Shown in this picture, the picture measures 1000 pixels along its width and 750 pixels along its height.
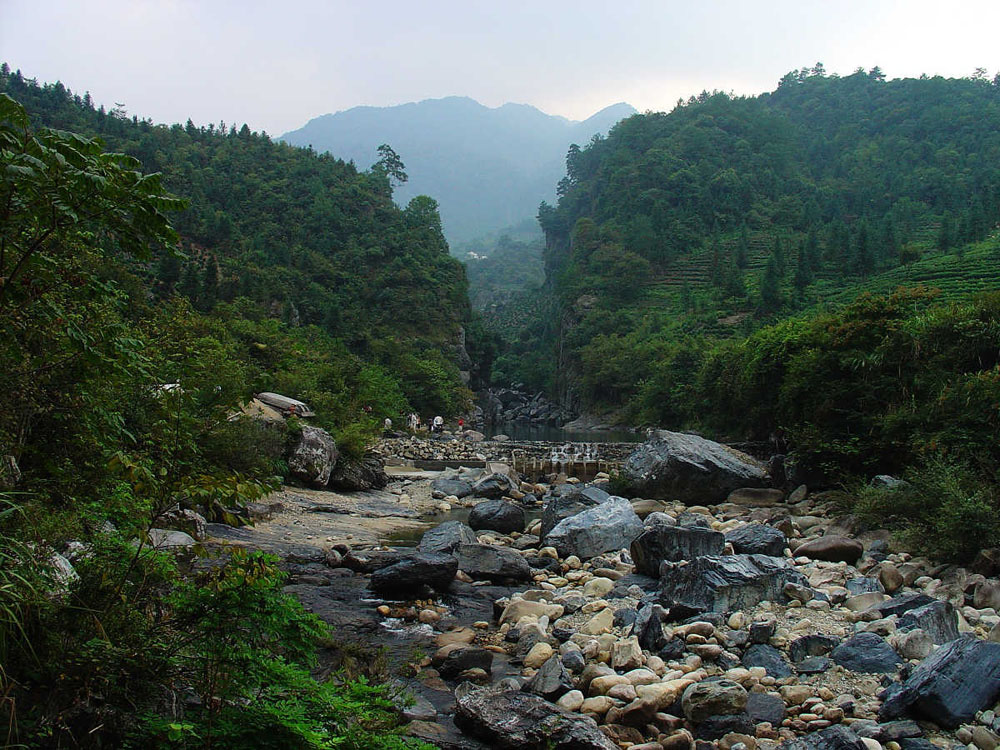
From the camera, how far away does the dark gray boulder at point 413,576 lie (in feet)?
29.5

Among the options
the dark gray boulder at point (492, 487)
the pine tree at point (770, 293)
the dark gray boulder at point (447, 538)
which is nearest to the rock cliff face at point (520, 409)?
the pine tree at point (770, 293)

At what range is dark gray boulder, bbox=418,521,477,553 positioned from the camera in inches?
435

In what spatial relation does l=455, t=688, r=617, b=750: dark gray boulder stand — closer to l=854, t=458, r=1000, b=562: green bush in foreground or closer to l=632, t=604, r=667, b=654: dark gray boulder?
l=632, t=604, r=667, b=654: dark gray boulder

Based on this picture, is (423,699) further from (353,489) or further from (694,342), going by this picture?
(694,342)

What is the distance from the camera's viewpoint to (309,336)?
4075 centimetres

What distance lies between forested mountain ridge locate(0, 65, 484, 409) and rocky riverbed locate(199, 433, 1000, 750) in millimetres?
32167

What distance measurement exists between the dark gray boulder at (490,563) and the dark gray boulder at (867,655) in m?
4.97

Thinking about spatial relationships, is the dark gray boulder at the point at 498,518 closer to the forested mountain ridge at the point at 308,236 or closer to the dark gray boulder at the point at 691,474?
the dark gray boulder at the point at 691,474

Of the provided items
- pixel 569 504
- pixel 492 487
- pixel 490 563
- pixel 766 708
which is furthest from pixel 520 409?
pixel 766 708

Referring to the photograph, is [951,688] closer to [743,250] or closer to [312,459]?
[312,459]

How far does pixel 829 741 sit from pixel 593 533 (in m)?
7.10

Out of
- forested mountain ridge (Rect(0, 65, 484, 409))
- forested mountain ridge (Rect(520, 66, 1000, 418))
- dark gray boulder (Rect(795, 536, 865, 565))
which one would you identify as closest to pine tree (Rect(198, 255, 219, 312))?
forested mountain ridge (Rect(0, 65, 484, 409))

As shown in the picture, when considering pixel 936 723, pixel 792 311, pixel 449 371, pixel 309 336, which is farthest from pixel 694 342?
pixel 936 723

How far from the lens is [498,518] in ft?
47.3
